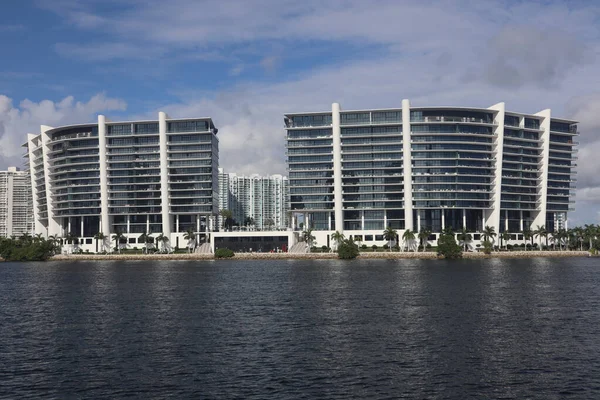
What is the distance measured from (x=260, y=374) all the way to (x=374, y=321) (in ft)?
88.9

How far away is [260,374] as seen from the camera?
49.9 metres

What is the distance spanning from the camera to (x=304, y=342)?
62125 millimetres

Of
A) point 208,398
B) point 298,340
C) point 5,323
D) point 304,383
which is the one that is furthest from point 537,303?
point 5,323

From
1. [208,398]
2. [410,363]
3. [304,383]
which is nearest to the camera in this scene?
[208,398]

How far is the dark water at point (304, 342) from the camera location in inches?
1832

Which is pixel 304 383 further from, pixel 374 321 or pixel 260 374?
pixel 374 321

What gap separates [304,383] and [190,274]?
109m

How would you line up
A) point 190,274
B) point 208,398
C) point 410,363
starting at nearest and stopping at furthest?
point 208,398, point 410,363, point 190,274

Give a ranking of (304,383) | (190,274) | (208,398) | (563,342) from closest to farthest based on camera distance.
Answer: (208,398)
(304,383)
(563,342)
(190,274)

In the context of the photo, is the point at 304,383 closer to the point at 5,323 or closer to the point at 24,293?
the point at 5,323

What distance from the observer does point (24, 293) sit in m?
110

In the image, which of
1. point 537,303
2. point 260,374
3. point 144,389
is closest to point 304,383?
point 260,374

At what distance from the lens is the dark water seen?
46531 mm

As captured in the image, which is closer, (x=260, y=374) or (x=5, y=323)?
(x=260, y=374)
